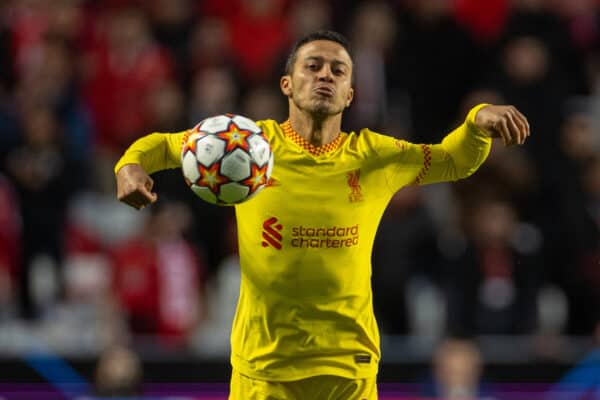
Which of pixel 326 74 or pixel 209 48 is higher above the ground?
pixel 209 48

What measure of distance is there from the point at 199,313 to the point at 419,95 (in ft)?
9.98

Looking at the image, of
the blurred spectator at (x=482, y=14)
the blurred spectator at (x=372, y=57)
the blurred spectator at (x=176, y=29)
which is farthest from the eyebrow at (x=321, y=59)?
the blurred spectator at (x=482, y=14)

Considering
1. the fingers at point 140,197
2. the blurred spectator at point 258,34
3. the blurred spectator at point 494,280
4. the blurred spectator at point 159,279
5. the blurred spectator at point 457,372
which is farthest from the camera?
the blurred spectator at point 258,34

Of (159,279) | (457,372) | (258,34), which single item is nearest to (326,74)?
(457,372)

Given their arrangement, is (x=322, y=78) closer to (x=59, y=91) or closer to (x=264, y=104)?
(x=264, y=104)

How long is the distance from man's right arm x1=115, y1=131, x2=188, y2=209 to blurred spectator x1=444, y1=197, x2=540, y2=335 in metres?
4.32

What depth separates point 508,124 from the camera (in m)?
5.15

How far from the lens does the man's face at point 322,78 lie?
214 inches

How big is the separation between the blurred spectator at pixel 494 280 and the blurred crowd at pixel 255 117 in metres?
0.02

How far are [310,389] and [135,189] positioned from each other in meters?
1.36

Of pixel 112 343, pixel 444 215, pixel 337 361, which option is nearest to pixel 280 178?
pixel 337 361

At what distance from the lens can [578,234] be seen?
32.6ft

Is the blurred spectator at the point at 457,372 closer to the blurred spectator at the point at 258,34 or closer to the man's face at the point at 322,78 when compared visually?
the man's face at the point at 322,78

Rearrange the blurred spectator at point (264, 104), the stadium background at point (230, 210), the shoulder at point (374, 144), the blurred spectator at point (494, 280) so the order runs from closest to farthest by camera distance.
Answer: the shoulder at point (374, 144) < the stadium background at point (230, 210) < the blurred spectator at point (494, 280) < the blurred spectator at point (264, 104)
